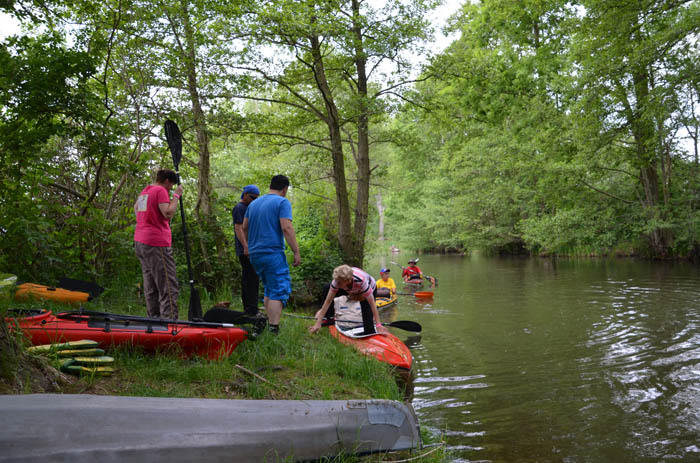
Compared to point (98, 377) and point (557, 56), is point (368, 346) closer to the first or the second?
point (98, 377)

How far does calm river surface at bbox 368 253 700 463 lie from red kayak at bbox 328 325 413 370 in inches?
16.9

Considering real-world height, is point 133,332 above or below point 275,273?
below

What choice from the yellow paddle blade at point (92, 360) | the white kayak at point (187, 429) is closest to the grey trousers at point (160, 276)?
the yellow paddle blade at point (92, 360)

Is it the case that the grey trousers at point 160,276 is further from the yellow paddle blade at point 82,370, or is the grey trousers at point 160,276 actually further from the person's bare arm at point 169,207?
the yellow paddle blade at point 82,370

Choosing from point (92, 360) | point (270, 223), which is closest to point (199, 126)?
point (270, 223)

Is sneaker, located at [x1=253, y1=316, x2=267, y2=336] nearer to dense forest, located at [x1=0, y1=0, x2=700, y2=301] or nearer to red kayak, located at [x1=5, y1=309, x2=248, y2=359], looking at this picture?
red kayak, located at [x1=5, y1=309, x2=248, y2=359]

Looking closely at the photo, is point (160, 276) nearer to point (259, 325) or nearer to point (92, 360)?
point (259, 325)

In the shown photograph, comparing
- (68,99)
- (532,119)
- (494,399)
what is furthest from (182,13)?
(532,119)

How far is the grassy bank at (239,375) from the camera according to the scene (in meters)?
3.03

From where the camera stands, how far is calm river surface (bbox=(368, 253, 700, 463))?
437 cm

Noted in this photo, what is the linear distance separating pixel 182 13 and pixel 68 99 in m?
3.13

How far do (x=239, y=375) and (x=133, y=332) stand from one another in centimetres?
92

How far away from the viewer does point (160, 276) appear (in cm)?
527

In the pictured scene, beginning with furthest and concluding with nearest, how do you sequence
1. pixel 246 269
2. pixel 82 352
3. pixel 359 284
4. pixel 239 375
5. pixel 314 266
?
pixel 314 266, pixel 246 269, pixel 359 284, pixel 239 375, pixel 82 352
